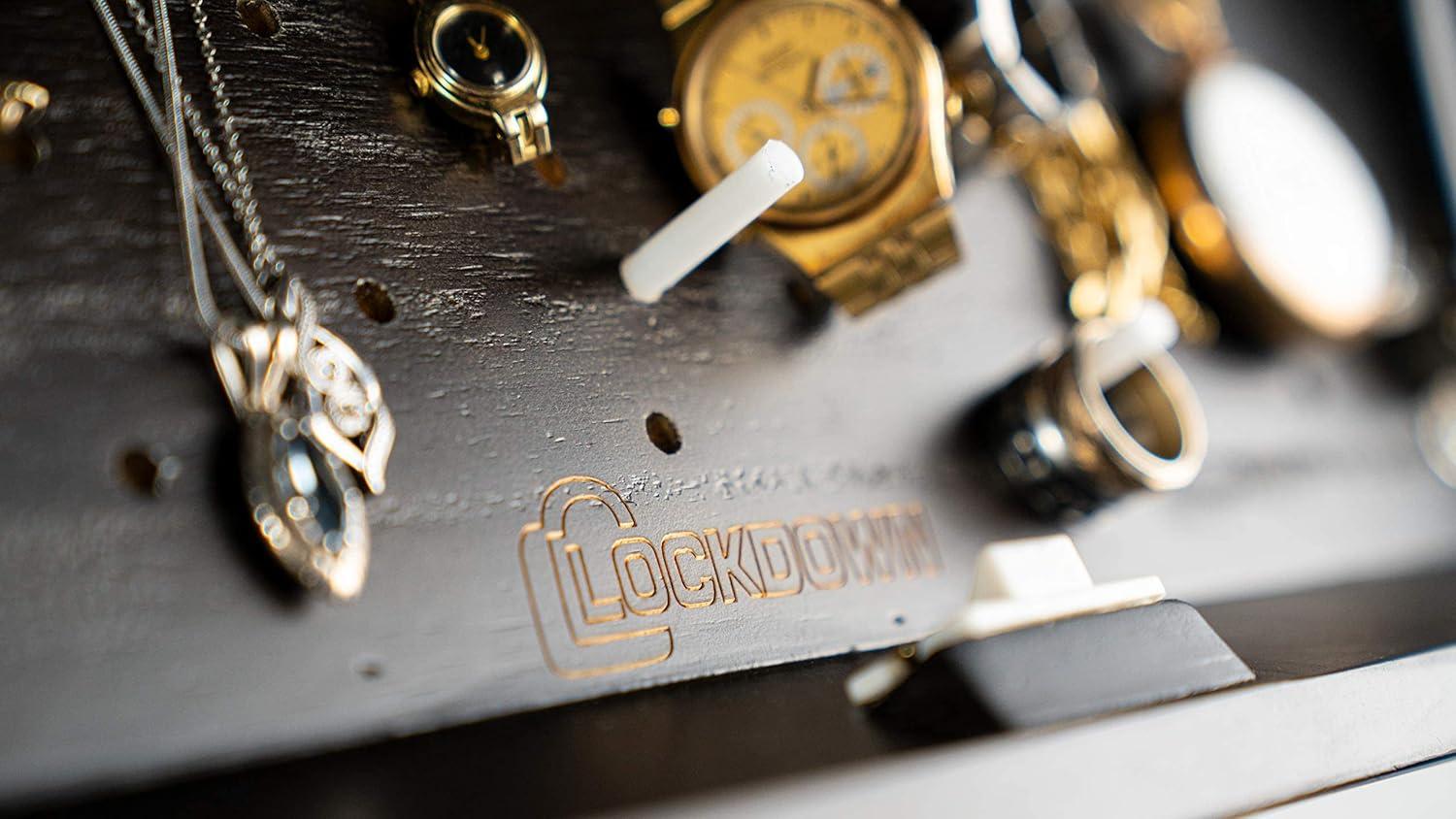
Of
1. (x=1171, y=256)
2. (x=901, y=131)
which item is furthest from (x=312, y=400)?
(x=1171, y=256)

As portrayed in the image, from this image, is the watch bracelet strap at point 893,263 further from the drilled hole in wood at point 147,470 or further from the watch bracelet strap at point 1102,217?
the drilled hole in wood at point 147,470

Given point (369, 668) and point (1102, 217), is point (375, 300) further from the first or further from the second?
point (1102, 217)

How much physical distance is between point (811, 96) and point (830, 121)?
16 millimetres

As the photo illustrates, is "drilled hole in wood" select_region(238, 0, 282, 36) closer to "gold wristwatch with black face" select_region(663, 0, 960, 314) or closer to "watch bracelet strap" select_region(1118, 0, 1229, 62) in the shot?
"gold wristwatch with black face" select_region(663, 0, 960, 314)

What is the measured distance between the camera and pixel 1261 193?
767mm

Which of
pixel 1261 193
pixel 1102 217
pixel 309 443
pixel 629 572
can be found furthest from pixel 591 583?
pixel 1261 193

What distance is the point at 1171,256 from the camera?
0.75 metres

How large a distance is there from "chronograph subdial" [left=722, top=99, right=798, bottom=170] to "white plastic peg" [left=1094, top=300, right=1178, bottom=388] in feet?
0.66

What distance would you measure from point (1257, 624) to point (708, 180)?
1.24ft

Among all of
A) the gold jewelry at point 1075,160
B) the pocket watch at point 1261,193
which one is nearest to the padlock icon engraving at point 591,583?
the gold jewelry at point 1075,160

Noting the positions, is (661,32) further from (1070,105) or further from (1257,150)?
(1257,150)

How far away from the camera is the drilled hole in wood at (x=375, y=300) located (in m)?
0.42

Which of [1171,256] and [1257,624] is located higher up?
[1171,256]

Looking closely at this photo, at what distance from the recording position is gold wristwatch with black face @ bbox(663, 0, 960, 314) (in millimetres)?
500
